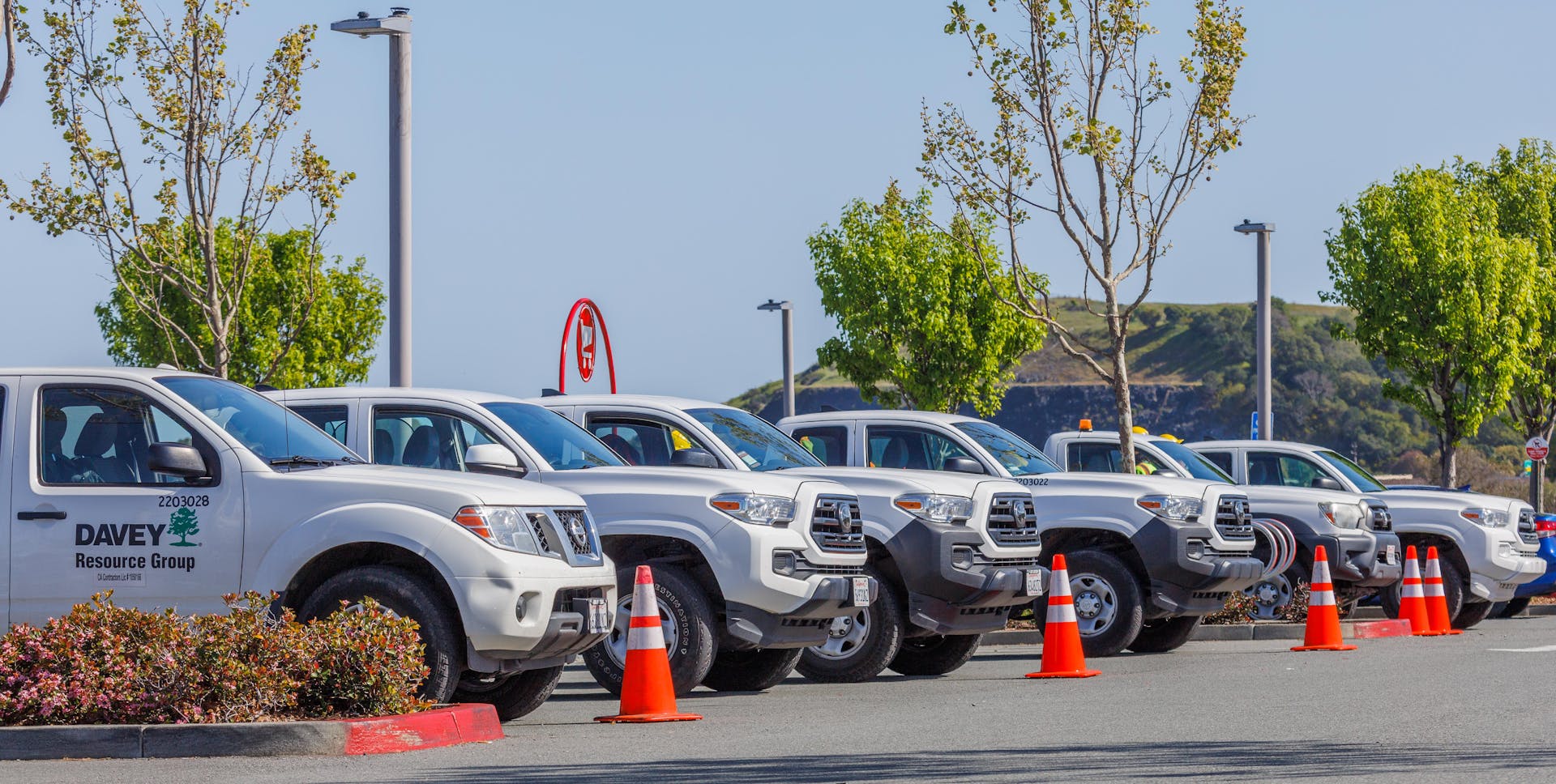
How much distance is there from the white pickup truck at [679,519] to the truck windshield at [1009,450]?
373 centimetres

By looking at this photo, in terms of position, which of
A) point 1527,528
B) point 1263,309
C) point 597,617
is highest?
point 1263,309

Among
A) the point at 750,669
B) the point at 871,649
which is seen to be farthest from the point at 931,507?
the point at 750,669

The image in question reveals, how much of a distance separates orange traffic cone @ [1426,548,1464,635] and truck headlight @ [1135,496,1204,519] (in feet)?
12.8

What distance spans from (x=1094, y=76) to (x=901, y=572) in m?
10.2

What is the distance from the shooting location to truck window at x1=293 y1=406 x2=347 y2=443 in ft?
40.6

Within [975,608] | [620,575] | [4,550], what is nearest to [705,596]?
[620,575]

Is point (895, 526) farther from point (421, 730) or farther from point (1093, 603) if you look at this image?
point (421, 730)

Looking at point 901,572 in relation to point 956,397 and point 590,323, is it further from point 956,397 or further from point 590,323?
point 956,397

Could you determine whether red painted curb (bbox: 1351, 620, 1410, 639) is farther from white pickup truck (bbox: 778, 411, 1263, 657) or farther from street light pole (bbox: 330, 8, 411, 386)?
street light pole (bbox: 330, 8, 411, 386)

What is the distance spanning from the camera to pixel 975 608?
13.5 meters

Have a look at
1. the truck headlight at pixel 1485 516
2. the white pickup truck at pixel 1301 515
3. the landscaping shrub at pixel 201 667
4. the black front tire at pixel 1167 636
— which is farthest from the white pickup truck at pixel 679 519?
the truck headlight at pixel 1485 516

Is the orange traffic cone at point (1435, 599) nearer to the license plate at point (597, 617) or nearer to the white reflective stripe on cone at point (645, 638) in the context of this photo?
the white reflective stripe on cone at point (645, 638)

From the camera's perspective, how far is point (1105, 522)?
15.8m

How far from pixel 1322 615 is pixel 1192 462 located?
2.80 m
